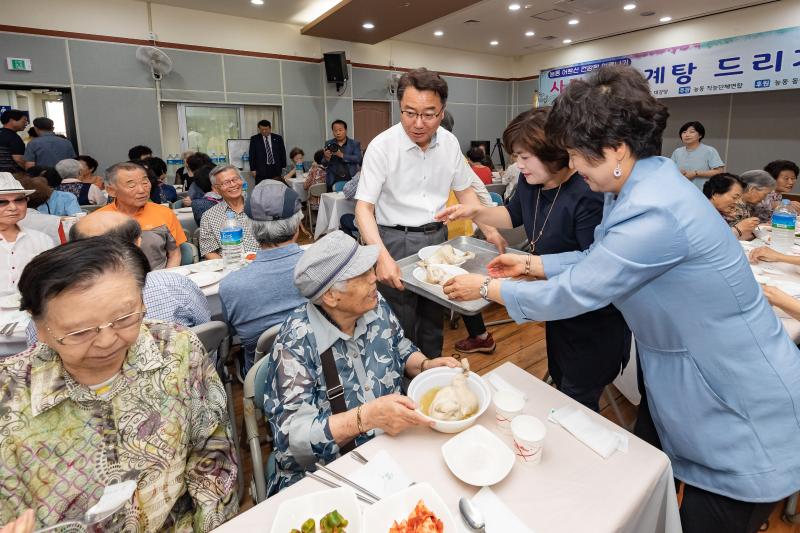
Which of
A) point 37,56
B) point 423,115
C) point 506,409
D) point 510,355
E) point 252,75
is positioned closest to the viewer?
point 506,409

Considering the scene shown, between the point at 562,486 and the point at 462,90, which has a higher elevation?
the point at 462,90

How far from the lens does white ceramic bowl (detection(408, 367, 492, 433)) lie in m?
1.19

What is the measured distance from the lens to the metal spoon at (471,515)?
36.7 inches

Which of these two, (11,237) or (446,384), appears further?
(11,237)

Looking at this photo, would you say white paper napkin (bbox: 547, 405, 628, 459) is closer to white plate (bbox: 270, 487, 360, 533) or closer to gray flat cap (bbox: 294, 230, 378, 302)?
white plate (bbox: 270, 487, 360, 533)

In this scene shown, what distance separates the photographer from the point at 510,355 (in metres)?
Result: 3.50

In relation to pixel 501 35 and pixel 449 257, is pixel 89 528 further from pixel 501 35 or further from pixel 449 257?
pixel 501 35

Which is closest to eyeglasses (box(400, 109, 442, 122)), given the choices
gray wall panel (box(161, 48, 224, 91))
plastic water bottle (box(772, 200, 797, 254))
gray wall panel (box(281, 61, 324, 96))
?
plastic water bottle (box(772, 200, 797, 254))

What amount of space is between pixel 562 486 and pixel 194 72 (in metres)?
8.95

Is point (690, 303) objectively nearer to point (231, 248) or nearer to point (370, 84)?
point (231, 248)

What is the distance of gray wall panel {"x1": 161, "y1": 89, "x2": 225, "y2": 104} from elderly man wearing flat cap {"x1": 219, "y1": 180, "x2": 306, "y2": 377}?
275 inches

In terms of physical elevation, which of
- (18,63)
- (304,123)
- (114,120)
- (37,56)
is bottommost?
(114,120)


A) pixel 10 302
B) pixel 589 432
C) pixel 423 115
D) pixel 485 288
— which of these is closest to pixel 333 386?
pixel 485 288

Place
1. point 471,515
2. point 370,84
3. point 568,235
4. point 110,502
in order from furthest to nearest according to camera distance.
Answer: point 370,84
point 568,235
point 110,502
point 471,515
